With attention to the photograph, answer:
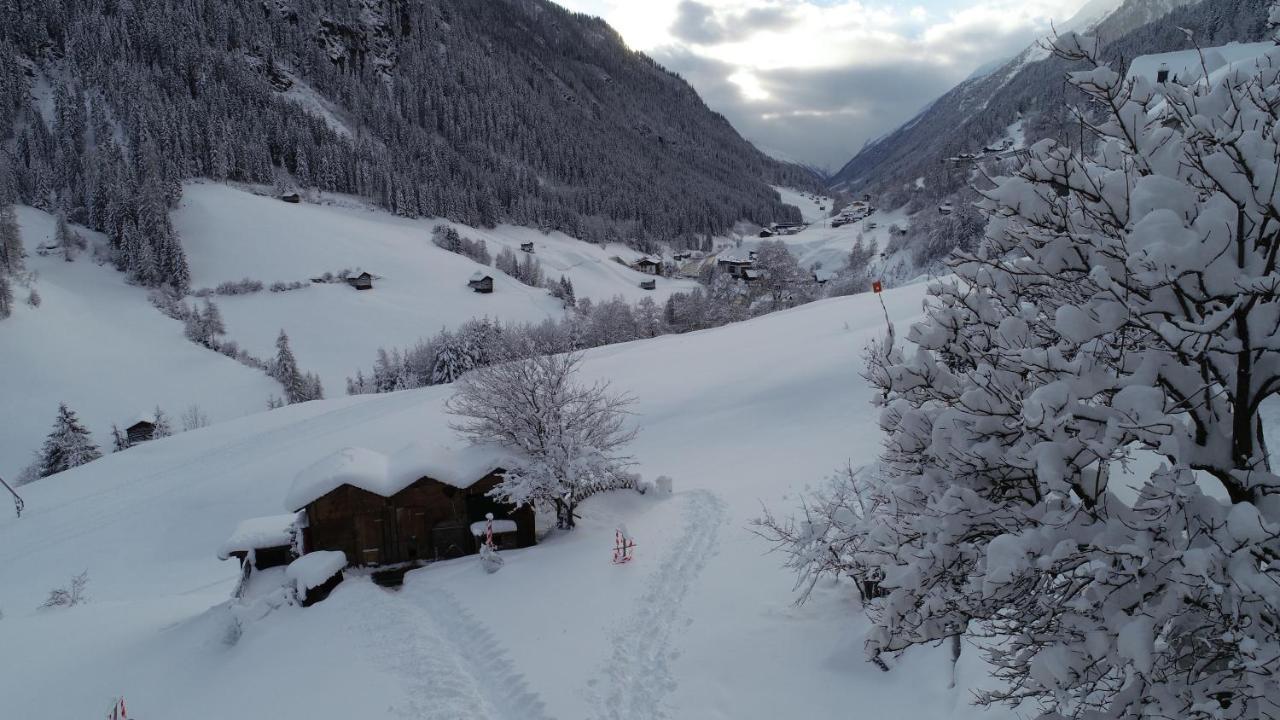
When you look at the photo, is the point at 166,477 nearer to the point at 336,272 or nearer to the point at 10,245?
the point at 336,272

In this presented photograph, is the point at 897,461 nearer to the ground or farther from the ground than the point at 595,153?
nearer to the ground

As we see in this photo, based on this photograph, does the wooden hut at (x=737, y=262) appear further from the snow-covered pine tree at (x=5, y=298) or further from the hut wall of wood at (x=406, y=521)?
the snow-covered pine tree at (x=5, y=298)

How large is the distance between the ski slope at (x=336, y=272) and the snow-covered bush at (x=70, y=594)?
121 feet

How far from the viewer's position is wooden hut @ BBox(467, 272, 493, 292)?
287ft

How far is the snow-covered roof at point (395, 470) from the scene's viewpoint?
Result: 19.3 meters

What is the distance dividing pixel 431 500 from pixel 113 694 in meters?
8.79

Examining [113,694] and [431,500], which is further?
[431,500]

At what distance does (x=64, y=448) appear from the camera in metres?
43.3

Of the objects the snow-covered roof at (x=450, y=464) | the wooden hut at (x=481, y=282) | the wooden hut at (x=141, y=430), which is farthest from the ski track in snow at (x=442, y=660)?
the wooden hut at (x=481, y=282)

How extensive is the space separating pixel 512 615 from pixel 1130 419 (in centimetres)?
1437

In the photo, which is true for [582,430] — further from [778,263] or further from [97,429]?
[778,263]

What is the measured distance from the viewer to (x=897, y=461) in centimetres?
580

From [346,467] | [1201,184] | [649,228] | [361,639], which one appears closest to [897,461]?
[1201,184]

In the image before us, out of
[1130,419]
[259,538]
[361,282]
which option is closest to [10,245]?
[361,282]
